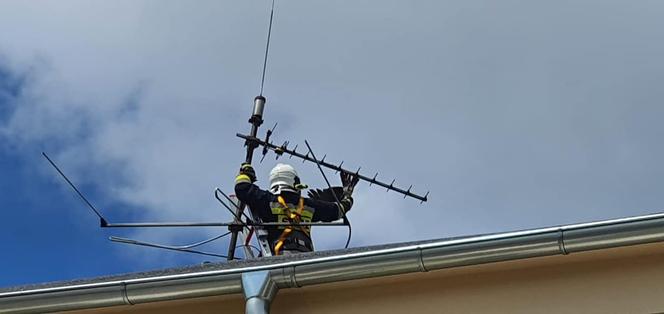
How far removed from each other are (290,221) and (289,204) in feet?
0.94

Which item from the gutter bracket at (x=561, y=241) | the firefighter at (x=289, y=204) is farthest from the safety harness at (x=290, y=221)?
the gutter bracket at (x=561, y=241)

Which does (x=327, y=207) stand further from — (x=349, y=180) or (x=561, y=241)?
(x=561, y=241)

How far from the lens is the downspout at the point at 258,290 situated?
14.9 ft

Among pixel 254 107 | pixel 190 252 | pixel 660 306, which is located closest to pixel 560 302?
pixel 660 306

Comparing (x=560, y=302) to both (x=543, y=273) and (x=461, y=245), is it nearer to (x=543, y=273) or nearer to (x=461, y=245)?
(x=543, y=273)

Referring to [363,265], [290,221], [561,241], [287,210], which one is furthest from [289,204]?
[561,241]

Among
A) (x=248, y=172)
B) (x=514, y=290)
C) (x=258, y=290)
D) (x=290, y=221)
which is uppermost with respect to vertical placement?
(x=248, y=172)

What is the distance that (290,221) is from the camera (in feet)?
28.5

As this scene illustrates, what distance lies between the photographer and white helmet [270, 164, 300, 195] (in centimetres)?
909

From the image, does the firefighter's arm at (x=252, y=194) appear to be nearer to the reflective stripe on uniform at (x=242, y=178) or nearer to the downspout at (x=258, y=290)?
the reflective stripe on uniform at (x=242, y=178)

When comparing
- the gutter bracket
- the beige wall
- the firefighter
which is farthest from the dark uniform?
the gutter bracket

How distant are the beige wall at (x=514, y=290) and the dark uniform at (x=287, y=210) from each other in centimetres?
339

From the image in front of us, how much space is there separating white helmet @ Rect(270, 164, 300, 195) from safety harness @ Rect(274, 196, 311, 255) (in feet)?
0.50

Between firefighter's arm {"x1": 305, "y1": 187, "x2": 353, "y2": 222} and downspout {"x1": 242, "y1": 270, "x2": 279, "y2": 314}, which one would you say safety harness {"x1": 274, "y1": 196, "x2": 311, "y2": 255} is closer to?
firefighter's arm {"x1": 305, "y1": 187, "x2": 353, "y2": 222}
